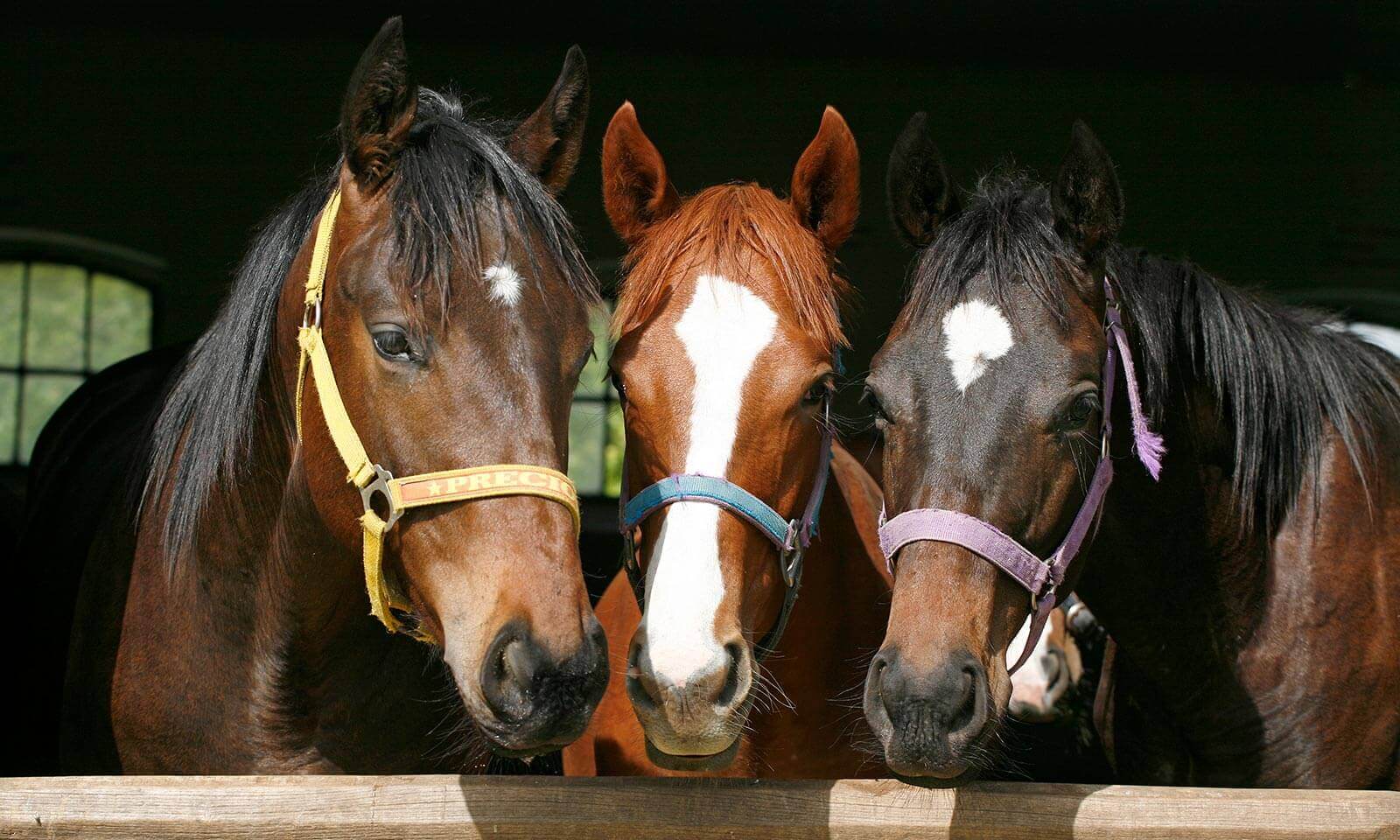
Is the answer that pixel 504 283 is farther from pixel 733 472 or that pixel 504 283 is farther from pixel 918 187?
pixel 918 187

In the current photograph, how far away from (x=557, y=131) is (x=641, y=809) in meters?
1.27

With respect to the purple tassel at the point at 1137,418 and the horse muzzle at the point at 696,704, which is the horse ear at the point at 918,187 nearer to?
the purple tassel at the point at 1137,418

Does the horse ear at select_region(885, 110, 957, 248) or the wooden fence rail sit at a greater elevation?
the horse ear at select_region(885, 110, 957, 248)

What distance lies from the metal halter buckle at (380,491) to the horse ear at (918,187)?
3.85 ft

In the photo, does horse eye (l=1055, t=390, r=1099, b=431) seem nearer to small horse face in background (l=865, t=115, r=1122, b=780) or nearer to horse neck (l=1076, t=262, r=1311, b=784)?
small horse face in background (l=865, t=115, r=1122, b=780)

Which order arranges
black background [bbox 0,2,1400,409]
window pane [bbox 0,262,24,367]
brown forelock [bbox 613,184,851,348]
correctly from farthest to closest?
window pane [bbox 0,262,24,367]
black background [bbox 0,2,1400,409]
brown forelock [bbox 613,184,851,348]

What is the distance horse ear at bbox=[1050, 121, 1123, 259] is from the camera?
233 centimetres

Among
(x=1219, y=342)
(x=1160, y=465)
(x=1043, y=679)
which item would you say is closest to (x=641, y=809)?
(x=1160, y=465)

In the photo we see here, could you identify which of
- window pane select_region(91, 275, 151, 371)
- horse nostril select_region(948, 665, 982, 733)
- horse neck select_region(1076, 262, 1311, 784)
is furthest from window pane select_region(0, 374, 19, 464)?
horse nostril select_region(948, 665, 982, 733)

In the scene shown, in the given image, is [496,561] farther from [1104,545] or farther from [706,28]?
[706,28]

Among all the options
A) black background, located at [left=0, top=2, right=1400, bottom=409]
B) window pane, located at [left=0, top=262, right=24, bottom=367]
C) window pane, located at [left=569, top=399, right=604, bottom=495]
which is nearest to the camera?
black background, located at [left=0, top=2, right=1400, bottom=409]

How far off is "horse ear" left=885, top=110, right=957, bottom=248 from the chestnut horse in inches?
4.9

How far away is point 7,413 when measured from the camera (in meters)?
7.74

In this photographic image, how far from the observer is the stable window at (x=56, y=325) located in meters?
7.64
